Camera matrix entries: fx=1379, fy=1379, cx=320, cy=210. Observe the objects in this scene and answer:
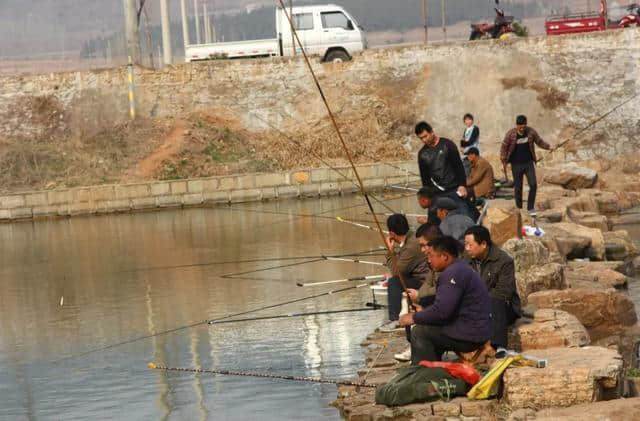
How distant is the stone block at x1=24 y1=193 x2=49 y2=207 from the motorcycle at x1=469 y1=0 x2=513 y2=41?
13.9 metres

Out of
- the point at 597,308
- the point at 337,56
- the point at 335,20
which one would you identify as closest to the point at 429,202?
the point at 597,308

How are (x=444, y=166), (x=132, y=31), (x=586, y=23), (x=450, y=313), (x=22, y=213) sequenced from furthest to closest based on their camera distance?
(x=586, y=23)
(x=132, y=31)
(x=22, y=213)
(x=444, y=166)
(x=450, y=313)

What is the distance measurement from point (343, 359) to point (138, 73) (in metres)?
26.6

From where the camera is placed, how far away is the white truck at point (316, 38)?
38.7 meters

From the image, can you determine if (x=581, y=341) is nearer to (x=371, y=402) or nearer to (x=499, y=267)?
(x=499, y=267)

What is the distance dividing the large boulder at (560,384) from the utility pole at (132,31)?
3034cm

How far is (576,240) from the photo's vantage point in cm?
1755

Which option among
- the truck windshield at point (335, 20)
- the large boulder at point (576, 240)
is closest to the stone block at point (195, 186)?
the truck windshield at point (335, 20)

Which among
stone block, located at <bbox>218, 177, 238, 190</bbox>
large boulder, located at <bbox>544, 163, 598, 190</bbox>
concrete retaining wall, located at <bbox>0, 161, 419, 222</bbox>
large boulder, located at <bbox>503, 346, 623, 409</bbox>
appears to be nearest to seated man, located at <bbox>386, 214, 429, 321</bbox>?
large boulder, located at <bbox>503, 346, 623, 409</bbox>

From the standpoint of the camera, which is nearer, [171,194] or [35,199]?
[35,199]

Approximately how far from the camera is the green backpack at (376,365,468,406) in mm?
9766

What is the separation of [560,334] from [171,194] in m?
21.7

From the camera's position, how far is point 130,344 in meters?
14.1

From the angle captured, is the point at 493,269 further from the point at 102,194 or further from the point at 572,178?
the point at 102,194
